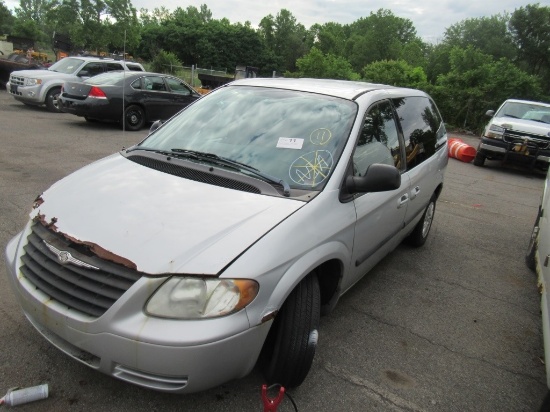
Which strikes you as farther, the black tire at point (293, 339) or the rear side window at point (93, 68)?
the rear side window at point (93, 68)

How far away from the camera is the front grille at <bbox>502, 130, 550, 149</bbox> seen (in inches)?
422

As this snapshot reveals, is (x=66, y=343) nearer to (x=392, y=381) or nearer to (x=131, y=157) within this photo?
(x=131, y=157)

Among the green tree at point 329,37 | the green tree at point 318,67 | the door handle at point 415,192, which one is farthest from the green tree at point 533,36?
the door handle at point 415,192

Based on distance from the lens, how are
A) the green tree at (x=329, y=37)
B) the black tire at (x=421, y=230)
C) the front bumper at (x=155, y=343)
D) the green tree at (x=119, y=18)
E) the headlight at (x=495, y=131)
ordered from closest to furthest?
the front bumper at (x=155, y=343) < the black tire at (x=421, y=230) < the headlight at (x=495, y=131) < the green tree at (x=119, y=18) < the green tree at (x=329, y=37)

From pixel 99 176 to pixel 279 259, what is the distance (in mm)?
1385

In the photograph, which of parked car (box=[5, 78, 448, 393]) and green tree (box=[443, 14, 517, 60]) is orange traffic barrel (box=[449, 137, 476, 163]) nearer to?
parked car (box=[5, 78, 448, 393])

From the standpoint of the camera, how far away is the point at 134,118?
1170 centimetres

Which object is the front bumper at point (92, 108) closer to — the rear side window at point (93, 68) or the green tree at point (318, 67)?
the rear side window at point (93, 68)

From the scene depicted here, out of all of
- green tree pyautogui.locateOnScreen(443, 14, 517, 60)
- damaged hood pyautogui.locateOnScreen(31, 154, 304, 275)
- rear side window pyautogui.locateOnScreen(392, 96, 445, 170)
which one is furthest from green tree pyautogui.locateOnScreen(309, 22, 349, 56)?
damaged hood pyautogui.locateOnScreen(31, 154, 304, 275)

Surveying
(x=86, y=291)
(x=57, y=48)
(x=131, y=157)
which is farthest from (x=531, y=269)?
(x=57, y=48)

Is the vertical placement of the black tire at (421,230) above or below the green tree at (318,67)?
below

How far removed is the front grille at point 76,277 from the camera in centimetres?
204

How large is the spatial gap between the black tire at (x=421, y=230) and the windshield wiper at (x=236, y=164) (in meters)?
2.55

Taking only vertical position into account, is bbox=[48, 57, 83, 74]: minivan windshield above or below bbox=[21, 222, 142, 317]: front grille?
above
